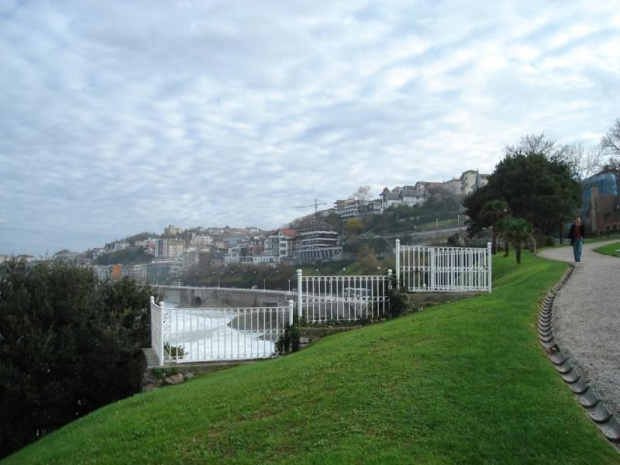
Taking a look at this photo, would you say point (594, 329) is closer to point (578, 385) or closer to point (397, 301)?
point (578, 385)

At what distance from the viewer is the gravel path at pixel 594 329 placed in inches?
218

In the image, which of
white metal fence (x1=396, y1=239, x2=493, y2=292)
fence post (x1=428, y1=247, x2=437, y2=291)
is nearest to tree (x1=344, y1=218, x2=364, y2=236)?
white metal fence (x1=396, y1=239, x2=493, y2=292)

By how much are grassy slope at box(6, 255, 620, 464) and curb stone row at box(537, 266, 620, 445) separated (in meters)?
0.17

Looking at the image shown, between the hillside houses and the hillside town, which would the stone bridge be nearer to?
the hillside town

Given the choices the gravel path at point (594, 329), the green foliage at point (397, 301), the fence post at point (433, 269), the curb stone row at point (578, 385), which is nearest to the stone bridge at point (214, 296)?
the fence post at point (433, 269)

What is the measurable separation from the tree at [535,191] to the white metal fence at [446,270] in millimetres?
21043

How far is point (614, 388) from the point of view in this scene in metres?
5.29

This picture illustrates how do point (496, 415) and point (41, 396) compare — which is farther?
point (41, 396)

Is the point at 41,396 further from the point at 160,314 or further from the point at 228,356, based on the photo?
the point at 228,356

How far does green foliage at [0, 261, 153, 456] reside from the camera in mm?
9992

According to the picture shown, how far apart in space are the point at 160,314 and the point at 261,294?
5568cm

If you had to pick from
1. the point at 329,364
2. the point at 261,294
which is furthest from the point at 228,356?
the point at 261,294

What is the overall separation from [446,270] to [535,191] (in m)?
25.1

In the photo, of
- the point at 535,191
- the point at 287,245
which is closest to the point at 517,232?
the point at 535,191
